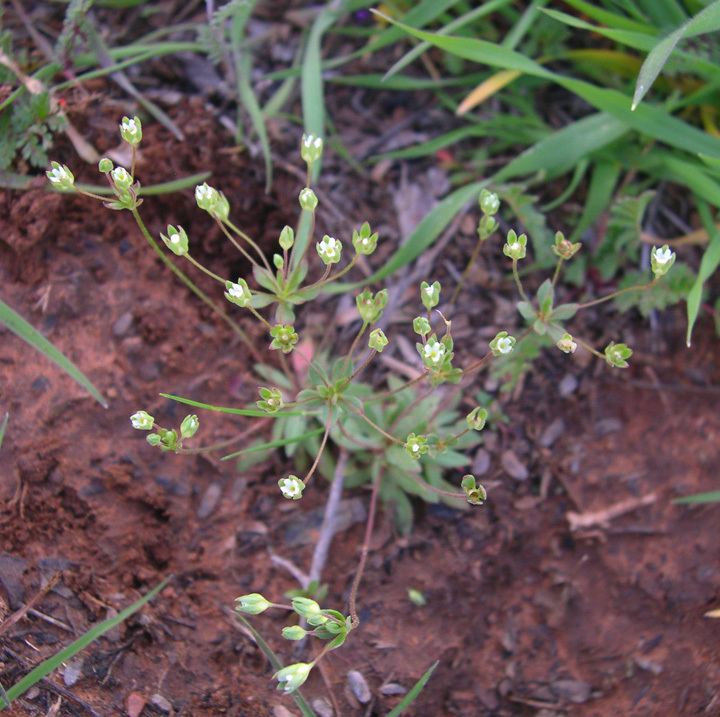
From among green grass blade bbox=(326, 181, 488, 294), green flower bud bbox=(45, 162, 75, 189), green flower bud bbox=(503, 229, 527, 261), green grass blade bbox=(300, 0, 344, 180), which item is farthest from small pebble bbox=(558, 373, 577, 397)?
green flower bud bbox=(45, 162, 75, 189)

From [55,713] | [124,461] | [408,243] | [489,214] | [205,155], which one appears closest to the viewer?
[55,713]

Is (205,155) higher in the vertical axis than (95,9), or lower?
lower

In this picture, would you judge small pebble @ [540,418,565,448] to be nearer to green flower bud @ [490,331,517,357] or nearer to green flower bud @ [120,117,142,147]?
green flower bud @ [490,331,517,357]

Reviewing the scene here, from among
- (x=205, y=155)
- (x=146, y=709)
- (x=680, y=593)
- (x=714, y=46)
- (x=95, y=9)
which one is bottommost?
(x=680, y=593)

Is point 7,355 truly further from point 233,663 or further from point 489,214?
point 489,214

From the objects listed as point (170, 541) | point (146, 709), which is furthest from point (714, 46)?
point (146, 709)

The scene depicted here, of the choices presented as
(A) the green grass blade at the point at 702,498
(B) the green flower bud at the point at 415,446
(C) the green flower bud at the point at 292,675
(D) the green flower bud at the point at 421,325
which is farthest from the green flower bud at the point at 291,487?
(A) the green grass blade at the point at 702,498

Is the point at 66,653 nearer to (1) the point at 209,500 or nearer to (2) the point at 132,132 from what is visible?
(1) the point at 209,500

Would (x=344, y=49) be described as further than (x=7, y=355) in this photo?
Yes
